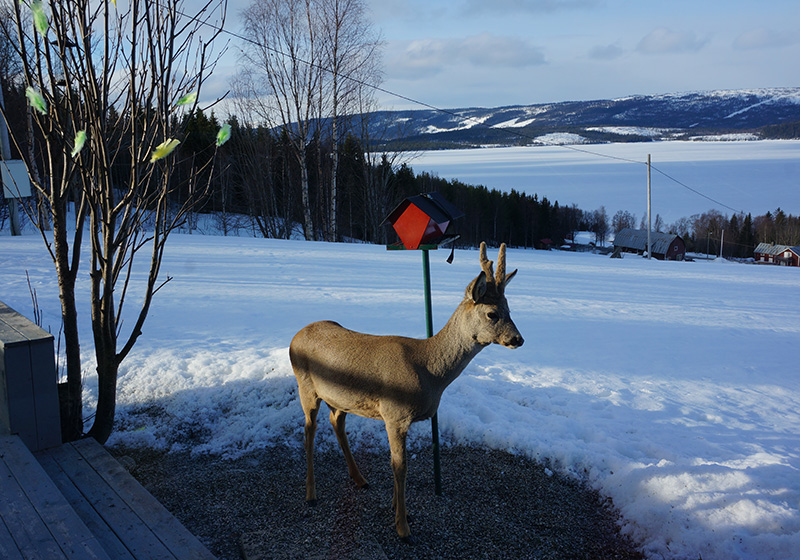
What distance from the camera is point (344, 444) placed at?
4.21 m

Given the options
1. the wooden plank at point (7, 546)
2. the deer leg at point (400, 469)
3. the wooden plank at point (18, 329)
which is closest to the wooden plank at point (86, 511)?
the wooden plank at point (7, 546)

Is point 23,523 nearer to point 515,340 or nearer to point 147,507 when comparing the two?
point 147,507

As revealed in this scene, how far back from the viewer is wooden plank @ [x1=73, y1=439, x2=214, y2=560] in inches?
116

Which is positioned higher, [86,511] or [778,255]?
[86,511]

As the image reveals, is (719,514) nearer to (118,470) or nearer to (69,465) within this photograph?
(118,470)

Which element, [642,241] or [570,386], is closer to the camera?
[570,386]

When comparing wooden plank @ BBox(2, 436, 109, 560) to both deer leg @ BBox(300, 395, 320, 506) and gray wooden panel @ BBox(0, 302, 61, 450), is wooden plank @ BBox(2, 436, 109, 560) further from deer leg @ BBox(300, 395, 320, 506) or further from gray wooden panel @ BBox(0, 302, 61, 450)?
deer leg @ BBox(300, 395, 320, 506)

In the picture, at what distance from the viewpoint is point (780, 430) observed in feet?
17.8

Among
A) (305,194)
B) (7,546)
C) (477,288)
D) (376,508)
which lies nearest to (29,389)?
(7,546)

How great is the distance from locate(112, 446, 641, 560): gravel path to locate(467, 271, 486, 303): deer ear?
1.64 metres

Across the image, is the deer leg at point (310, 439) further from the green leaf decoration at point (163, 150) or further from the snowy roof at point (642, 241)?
the snowy roof at point (642, 241)

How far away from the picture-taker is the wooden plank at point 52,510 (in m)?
2.58

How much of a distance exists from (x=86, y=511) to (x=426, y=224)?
108 inches

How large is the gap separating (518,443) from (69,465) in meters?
3.47
